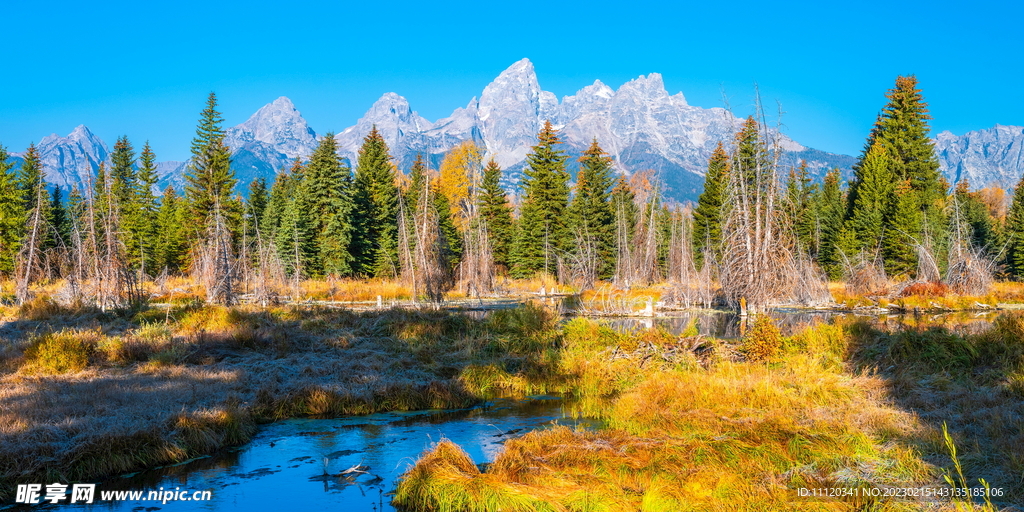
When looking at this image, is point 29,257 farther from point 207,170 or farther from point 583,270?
point 207,170

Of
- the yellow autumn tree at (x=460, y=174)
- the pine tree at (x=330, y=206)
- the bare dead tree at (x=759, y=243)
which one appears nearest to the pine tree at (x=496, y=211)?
the yellow autumn tree at (x=460, y=174)

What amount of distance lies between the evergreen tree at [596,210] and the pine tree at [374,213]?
13.5 metres

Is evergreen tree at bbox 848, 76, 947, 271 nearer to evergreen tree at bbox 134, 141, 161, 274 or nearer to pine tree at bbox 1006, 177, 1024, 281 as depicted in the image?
pine tree at bbox 1006, 177, 1024, 281

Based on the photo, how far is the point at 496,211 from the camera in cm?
5603

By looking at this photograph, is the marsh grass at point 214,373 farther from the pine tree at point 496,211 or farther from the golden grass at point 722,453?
the pine tree at point 496,211

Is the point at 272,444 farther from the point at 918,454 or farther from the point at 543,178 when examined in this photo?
the point at 543,178

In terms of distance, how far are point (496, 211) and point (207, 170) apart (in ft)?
74.6

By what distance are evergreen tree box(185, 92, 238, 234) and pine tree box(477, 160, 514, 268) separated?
1953 centimetres

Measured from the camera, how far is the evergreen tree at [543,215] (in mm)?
51656

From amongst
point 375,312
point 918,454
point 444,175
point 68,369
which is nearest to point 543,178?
point 444,175

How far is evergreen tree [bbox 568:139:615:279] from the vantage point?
51759mm

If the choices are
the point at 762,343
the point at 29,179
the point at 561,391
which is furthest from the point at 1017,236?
the point at 29,179

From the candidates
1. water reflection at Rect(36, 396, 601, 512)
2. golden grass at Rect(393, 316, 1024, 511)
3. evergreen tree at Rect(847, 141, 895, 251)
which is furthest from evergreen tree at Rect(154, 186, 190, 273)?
evergreen tree at Rect(847, 141, 895, 251)

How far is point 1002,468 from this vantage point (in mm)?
6039
